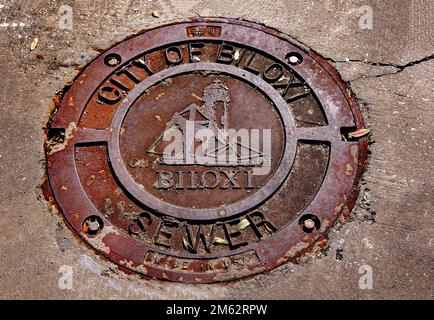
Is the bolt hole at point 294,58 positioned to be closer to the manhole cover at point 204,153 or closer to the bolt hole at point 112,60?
the manhole cover at point 204,153

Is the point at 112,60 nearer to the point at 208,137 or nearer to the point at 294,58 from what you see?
the point at 208,137

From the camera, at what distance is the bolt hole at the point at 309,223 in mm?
2479

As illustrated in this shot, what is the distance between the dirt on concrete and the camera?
7.62 feet

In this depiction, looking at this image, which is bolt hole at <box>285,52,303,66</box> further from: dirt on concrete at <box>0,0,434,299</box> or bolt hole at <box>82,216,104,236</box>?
bolt hole at <box>82,216,104,236</box>

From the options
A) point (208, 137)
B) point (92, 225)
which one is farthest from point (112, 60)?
point (92, 225)

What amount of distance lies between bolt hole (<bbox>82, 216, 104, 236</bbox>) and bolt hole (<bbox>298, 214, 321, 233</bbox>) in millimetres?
864

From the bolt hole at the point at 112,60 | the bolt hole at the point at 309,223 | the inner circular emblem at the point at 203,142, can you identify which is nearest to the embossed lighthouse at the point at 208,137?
the inner circular emblem at the point at 203,142

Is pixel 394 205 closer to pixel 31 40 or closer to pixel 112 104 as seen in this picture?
pixel 112 104

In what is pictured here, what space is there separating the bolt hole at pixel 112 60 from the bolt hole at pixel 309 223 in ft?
3.95

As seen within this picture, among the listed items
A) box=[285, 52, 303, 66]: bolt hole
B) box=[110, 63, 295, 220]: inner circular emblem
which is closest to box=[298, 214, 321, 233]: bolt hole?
box=[110, 63, 295, 220]: inner circular emblem

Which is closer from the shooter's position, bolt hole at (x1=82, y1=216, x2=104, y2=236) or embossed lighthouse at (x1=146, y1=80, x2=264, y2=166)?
bolt hole at (x1=82, y1=216, x2=104, y2=236)
